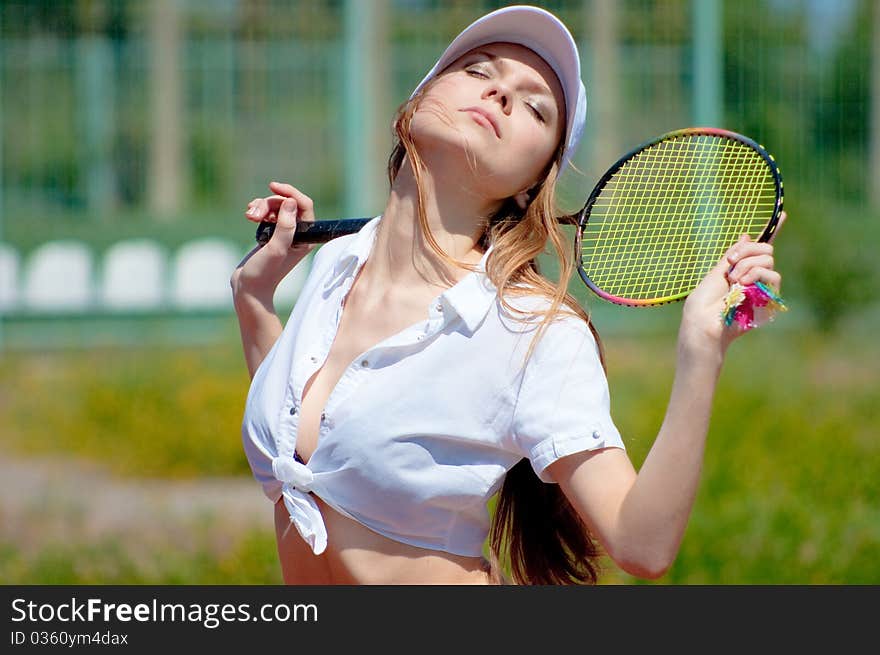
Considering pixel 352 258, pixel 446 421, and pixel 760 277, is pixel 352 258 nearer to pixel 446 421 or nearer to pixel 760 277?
pixel 446 421

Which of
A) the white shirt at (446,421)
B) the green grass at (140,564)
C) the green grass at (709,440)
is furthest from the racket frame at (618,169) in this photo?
the green grass at (140,564)

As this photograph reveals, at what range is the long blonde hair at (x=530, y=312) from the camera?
2.03 m

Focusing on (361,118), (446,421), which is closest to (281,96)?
(361,118)

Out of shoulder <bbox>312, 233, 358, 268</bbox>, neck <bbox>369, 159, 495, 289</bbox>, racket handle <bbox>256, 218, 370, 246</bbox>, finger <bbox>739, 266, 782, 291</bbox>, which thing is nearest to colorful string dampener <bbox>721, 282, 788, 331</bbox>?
finger <bbox>739, 266, 782, 291</bbox>

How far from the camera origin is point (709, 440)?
5.82 m

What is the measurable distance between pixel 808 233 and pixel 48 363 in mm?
5007

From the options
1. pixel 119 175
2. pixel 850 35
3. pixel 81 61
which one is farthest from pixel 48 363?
pixel 850 35

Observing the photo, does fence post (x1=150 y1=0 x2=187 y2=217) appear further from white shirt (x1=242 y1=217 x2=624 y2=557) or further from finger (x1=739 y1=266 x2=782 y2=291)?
finger (x1=739 y1=266 x2=782 y2=291)

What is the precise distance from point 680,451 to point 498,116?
2.01 ft

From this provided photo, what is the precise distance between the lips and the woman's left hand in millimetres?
428

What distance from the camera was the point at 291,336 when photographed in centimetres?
215

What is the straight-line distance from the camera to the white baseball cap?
6.84ft
